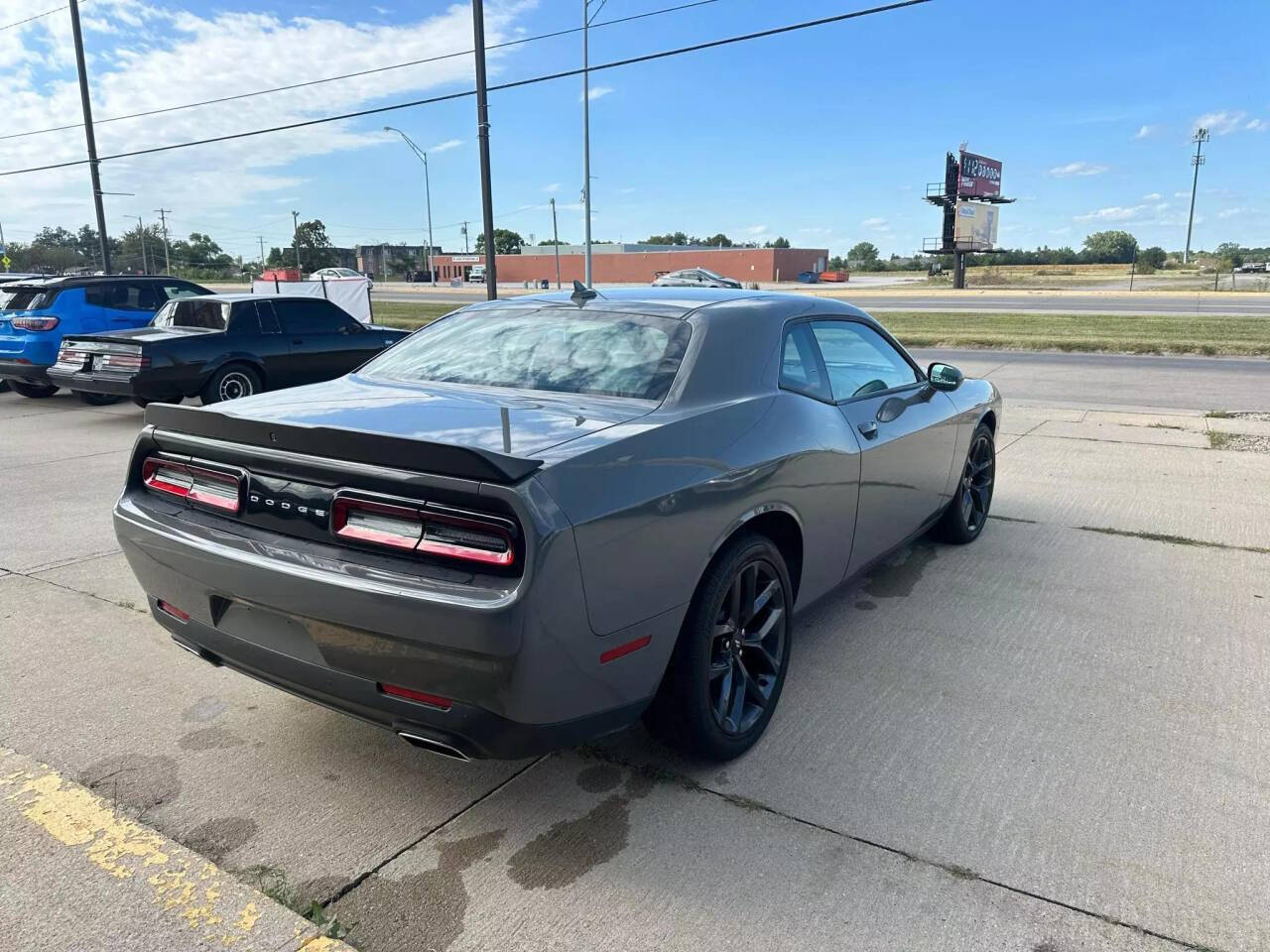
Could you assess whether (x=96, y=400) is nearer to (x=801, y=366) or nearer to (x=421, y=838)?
(x=801, y=366)

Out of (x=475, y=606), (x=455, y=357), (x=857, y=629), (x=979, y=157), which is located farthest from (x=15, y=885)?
(x=979, y=157)

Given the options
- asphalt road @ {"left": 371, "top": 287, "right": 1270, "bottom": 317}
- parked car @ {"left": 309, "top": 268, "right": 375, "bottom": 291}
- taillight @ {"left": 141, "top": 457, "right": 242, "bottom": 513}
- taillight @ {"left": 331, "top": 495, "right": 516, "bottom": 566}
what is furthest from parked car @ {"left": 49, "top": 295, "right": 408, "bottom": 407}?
asphalt road @ {"left": 371, "top": 287, "right": 1270, "bottom": 317}

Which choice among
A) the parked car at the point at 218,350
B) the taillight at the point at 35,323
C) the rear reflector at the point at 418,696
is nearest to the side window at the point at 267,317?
the parked car at the point at 218,350

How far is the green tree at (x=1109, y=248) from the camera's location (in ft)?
343

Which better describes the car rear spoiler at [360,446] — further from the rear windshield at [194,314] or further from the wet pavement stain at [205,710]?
the rear windshield at [194,314]

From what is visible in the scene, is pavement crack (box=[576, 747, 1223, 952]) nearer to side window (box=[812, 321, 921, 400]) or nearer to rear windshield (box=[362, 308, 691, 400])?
rear windshield (box=[362, 308, 691, 400])

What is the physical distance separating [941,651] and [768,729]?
42.7 inches

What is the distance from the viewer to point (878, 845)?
263 centimetres

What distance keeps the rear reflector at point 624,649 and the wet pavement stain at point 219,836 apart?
121 cm

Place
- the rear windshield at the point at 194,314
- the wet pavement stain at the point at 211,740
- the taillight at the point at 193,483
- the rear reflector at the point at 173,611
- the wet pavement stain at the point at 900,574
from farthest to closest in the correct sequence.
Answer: the rear windshield at the point at 194,314
the wet pavement stain at the point at 900,574
the wet pavement stain at the point at 211,740
the rear reflector at the point at 173,611
the taillight at the point at 193,483

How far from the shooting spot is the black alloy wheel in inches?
119

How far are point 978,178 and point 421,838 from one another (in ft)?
237

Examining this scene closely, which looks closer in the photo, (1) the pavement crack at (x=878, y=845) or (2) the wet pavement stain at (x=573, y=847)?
(1) the pavement crack at (x=878, y=845)

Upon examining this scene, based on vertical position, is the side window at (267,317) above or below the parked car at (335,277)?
below
